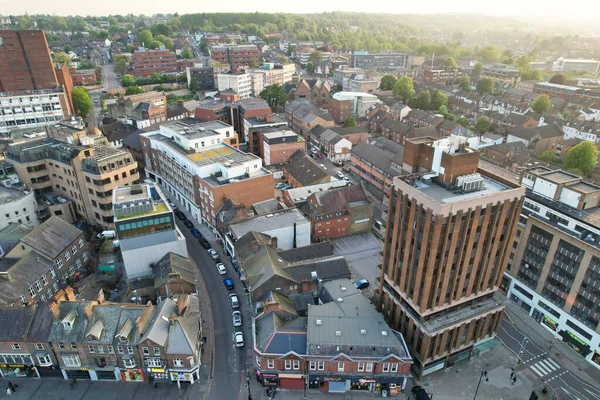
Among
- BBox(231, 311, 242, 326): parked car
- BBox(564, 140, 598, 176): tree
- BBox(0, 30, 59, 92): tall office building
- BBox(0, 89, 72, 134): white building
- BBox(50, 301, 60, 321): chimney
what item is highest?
BBox(0, 30, 59, 92): tall office building

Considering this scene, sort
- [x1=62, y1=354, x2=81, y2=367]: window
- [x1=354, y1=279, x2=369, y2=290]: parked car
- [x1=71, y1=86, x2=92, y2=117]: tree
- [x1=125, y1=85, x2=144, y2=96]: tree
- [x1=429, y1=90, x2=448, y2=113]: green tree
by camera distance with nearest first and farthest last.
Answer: [x1=62, y1=354, x2=81, y2=367]: window
[x1=354, y1=279, x2=369, y2=290]: parked car
[x1=71, y1=86, x2=92, y2=117]: tree
[x1=125, y1=85, x2=144, y2=96]: tree
[x1=429, y1=90, x2=448, y2=113]: green tree

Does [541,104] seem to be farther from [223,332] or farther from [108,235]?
[108,235]

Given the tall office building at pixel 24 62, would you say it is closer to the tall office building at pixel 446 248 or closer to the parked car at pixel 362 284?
the parked car at pixel 362 284

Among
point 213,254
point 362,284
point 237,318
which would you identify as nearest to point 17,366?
point 237,318

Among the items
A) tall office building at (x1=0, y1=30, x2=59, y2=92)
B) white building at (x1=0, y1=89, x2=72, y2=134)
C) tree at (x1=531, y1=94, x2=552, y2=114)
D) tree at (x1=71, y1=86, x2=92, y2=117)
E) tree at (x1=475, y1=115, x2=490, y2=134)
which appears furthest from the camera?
tree at (x1=531, y1=94, x2=552, y2=114)

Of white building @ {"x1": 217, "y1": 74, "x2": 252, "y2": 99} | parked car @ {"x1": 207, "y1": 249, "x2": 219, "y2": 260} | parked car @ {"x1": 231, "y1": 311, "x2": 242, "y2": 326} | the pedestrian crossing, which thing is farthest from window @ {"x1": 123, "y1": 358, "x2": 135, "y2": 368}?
white building @ {"x1": 217, "y1": 74, "x2": 252, "y2": 99}

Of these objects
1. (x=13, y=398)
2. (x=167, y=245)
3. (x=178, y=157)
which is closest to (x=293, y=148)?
(x=178, y=157)

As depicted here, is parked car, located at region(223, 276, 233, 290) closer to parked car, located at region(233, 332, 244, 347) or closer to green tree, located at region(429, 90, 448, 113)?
parked car, located at region(233, 332, 244, 347)

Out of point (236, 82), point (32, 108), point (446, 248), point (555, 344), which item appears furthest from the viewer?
point (236, 82)
